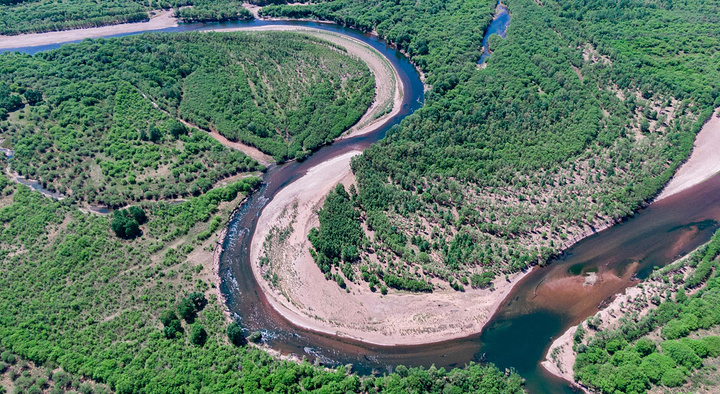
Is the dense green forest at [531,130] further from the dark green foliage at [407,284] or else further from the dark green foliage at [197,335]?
the dark green foliage at [197,335]

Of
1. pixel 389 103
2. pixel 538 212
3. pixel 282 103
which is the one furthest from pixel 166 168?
pixel 538 212

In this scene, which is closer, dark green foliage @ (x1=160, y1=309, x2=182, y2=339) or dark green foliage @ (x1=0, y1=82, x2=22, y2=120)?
dark green foliage @ (x1=160, y1=309, x2=182, y2=339)

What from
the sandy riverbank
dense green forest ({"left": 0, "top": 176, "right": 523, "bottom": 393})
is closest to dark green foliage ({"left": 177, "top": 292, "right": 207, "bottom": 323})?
dense green forest ({"left": 0, "top": 176, "right": 523, "bottom": 393})

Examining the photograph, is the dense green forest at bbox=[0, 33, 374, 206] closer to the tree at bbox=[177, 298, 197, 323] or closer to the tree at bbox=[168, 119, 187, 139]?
the tree at bbox=[168, 119, 187, 139]

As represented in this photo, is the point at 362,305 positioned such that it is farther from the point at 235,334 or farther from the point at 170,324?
the point at 170,324

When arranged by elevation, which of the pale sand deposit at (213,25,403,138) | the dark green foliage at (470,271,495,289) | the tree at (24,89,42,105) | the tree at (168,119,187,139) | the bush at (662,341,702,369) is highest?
Answer: the pale sand deposit at (213,25,403,138)

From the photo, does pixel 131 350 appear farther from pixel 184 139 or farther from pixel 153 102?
pixel 153 102

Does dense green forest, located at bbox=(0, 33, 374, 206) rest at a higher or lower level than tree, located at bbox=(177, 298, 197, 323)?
higher
